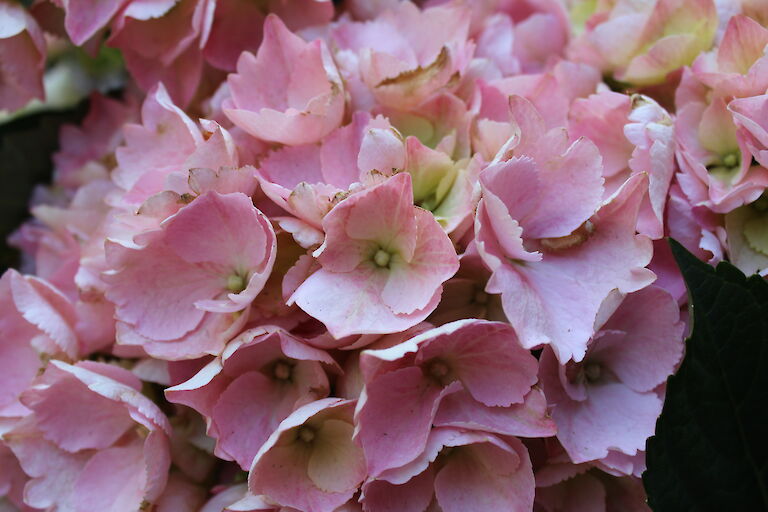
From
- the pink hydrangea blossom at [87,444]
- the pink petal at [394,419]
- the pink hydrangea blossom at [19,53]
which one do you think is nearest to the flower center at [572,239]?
the pink petal at [394,419]

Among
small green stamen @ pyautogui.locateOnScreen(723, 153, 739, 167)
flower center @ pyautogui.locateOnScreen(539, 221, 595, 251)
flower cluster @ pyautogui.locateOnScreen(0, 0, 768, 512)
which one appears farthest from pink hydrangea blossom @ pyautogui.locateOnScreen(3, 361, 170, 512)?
small green stamen @ pyautogui.locateOnScreen(723, 153, 739, 167)

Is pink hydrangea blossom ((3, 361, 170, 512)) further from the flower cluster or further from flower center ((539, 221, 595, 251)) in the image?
flower center ((539, 221, 595, 251))

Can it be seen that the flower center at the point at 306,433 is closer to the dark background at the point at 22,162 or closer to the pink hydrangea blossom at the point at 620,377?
the pink hydrangea blossom at the point at 620,377

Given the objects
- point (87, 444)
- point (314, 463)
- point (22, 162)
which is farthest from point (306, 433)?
point (22, 162)

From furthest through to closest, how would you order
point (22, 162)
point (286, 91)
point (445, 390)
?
point (22, 162)
point (286, 91)
point (445, 390)

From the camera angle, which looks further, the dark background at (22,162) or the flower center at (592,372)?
the dark background at (22,162)

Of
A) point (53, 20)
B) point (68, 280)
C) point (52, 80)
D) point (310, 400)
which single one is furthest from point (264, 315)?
point (52, 80)

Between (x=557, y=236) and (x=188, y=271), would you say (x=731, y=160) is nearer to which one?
(x=557, y=236)
